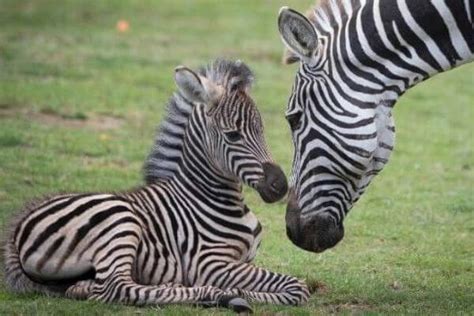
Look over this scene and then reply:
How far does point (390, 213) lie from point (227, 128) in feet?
13.8

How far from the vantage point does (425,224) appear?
12.1m

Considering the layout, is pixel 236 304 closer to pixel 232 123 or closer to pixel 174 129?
pixel 232 123

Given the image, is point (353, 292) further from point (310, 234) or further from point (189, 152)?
point (189, 152)

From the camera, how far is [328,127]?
814 cm

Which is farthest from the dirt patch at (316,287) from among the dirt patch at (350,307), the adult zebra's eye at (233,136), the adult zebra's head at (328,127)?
the adult zebra's eye at (233,136)

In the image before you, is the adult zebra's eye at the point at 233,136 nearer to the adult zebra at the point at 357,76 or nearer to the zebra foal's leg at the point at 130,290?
the adult zebra at the point at 357,76

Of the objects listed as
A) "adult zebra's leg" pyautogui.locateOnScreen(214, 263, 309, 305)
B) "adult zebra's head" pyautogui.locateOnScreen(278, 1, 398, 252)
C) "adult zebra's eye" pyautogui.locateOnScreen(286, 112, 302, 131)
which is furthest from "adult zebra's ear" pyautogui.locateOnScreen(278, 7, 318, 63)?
"adult zebra's leg" pyautogui.locateOnScreen(214, 263, 309, 305)

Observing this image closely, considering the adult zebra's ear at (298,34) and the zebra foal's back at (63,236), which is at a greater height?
the adult zebra's ear at (298,34)

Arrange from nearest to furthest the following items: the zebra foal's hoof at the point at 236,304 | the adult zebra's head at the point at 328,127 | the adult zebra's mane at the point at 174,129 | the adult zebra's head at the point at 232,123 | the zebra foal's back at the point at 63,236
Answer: the zebra foal's hoof at the point at 236,304, the adult zebra's head at the point at 328,127, the zebra foal's back at the point at 63,236, the adult zebra's head at the point at 232,123, the adult zebra's mane at the point at 174,129

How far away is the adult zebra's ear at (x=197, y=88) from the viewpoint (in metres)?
8.73

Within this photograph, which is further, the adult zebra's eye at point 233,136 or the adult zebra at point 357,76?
the adult zebra's eye at point 233,136

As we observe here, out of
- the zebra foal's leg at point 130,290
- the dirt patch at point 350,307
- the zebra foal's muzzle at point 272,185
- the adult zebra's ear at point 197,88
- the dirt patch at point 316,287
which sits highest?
the adult zebra's ear at point 197,88

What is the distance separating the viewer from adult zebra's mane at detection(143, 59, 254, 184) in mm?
9016

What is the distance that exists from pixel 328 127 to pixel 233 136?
2.91 feet
